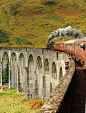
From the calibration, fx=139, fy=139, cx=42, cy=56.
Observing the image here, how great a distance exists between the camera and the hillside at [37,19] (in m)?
106

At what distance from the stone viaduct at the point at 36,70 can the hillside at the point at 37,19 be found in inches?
1906

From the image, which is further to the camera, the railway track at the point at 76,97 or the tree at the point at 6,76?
the tree at the point at 6,76

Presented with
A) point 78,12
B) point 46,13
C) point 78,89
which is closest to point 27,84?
point 78,89

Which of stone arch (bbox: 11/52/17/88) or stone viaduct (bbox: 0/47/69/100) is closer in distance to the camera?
stone viaduct (bbox: 0/47/69/100)

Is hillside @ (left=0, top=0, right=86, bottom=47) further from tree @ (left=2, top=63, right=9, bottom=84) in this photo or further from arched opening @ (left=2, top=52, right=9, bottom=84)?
tree @ (left=2, top=63, right=9, bottom=84)

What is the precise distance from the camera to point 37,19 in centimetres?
13550

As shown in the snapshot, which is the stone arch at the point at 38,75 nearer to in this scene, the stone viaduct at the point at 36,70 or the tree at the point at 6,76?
the stone viaduct at the point at 36,70

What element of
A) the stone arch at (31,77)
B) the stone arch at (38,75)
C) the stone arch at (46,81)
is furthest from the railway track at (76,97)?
the stone arch at (31,77)

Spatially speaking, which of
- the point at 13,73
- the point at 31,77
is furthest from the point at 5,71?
the point at 31,77

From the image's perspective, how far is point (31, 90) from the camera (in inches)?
1368

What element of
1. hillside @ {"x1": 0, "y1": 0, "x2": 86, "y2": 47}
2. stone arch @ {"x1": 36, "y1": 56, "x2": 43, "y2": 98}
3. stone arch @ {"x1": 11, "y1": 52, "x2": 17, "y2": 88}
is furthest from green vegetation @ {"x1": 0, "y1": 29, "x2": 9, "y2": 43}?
stone arch @ {"x1": 36, "y1": 56, "x2": 43, "y2": 98}

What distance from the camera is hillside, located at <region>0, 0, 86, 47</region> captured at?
105763mm

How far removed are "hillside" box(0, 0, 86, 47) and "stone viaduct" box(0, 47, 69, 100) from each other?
48.4 m

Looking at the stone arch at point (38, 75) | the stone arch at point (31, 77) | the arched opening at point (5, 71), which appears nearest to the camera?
the stone arch at point (38, 75)
